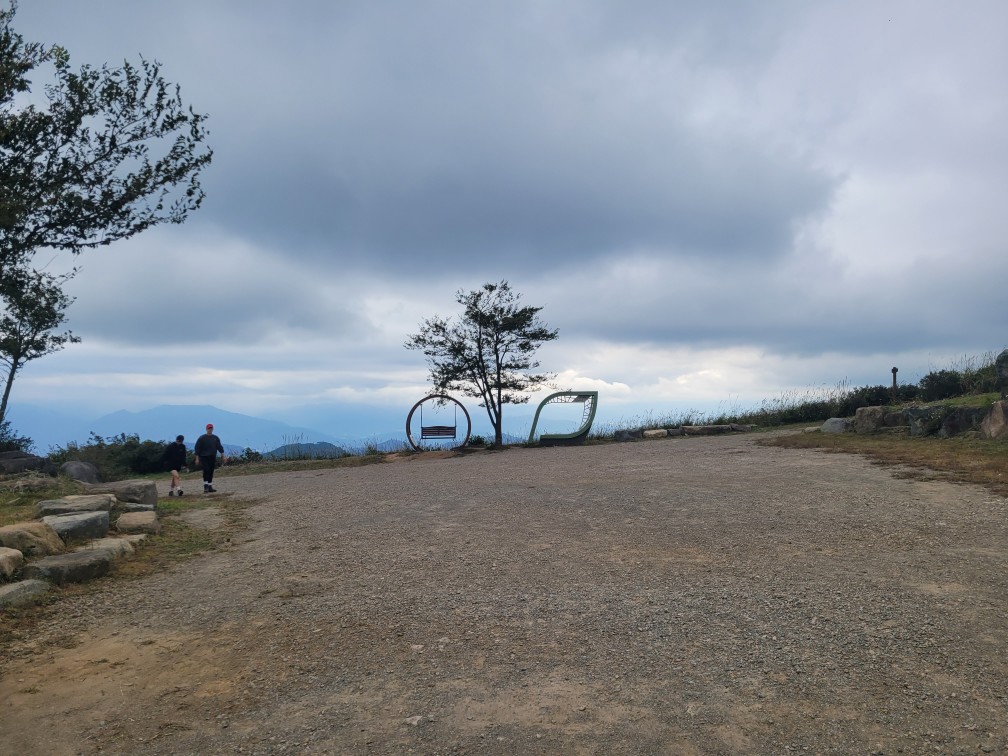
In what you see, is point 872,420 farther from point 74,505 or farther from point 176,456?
point 74,505

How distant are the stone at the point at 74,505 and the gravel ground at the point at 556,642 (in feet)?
7.04

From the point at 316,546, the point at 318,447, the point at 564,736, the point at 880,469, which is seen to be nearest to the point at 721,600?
the point at 564,736

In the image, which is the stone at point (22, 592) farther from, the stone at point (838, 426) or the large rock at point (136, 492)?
the stone at point (838, 426)

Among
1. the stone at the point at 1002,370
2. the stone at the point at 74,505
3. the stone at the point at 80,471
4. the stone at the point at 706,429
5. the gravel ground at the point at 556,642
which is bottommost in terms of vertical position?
the gravel ground at the point at 556,642

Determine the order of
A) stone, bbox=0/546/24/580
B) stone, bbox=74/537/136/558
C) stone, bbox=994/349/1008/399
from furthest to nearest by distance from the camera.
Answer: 1. stone, bbox=994/349/1008/399
2. stone, bbox=74/537/136/558
3. stone, bbox=0/546/24/580

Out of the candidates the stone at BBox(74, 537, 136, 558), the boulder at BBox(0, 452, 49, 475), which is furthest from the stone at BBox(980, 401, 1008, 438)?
the boulder at BBox(0, 452, 49, 475)

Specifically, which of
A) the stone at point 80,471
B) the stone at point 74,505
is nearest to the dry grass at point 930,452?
the stone at point 74,505

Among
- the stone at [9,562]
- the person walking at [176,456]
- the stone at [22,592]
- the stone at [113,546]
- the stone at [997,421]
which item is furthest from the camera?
the person walking at [176,456]

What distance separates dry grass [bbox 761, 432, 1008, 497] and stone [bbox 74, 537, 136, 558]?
9766 mm

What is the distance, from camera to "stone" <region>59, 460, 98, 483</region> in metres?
17.1

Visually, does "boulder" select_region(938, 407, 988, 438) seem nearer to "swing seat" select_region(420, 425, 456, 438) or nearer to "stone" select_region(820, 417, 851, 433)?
"stone" select_region(820, 417, 851, 433)

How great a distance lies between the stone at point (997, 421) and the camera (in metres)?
12.4

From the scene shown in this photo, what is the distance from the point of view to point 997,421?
12.5 meters

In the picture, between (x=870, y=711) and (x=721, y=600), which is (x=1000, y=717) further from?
(x=721, y=600)
